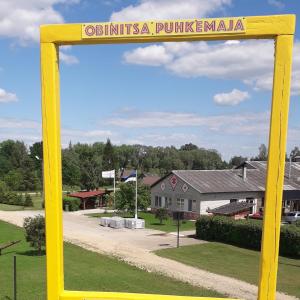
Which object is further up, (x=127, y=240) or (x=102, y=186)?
(x=102, y=186)

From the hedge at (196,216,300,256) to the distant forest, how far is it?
27185 mm

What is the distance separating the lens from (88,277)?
56.4 feet

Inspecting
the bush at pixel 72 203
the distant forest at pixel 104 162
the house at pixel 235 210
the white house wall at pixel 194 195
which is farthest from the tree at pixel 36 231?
the distant forest at pixel 104 162

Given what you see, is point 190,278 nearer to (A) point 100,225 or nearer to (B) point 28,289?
(B) point 28,289

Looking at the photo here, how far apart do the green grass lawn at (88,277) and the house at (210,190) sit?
854 inches

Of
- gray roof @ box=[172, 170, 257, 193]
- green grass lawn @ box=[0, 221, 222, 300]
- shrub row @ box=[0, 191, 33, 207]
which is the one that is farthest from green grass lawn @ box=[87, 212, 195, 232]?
shrub row @ box=[0, 191, 33, 207]

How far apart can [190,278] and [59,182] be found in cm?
1381

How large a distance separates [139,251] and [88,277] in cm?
835

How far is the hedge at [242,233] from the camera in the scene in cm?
2528

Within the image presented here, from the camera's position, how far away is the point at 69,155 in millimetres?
69188

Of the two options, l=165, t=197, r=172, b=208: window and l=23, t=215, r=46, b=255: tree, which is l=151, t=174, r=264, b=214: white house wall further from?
l=23, t=215, r=46, b=255: tree

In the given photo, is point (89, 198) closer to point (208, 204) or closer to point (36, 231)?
point (208, 204)

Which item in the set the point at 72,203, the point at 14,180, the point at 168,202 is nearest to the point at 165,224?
the point at 168,202

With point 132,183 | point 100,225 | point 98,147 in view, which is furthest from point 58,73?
point 98,147
